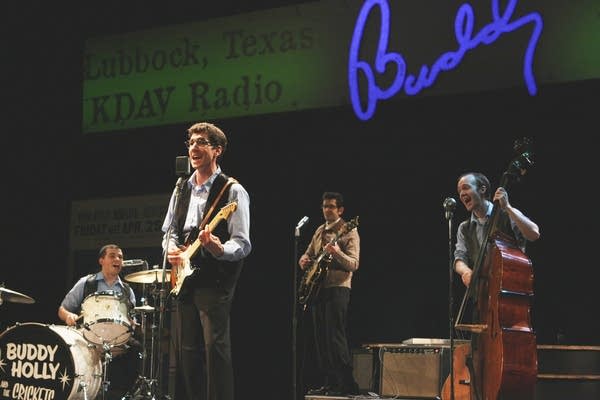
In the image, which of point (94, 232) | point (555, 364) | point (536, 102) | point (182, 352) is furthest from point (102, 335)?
point (536, 102)

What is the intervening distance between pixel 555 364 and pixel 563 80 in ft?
8.57

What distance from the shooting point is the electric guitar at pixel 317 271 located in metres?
7.07

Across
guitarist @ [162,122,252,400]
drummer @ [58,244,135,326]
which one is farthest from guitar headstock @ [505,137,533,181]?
drummer @ [58,244,135,326]

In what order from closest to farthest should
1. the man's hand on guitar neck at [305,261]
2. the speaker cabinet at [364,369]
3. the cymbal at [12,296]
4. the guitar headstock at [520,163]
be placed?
the guitar headstock at [520,163], the cymbal at [12,296], the man's hand on guitar neck at [305,261], the speaker cabinet at [364,369]

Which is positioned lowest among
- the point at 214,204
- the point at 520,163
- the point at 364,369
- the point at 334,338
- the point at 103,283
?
the point at 364,369

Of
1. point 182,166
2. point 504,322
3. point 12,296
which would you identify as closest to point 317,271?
point 12,296

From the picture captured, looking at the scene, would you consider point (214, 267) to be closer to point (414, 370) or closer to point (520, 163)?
point (520, 163)

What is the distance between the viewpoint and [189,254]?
4.18 metres

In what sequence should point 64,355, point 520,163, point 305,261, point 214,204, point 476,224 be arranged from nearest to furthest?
point 214,204 → point 520,163 → point 476,224 → point 64,355 → point 305,261

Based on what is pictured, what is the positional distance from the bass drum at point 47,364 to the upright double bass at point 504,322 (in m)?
3.16

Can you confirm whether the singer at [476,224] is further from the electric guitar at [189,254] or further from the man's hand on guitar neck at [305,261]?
the man's hand on guitar neck at [305,261]

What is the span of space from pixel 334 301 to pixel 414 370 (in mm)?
895

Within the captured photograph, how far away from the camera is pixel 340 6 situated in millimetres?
8156
